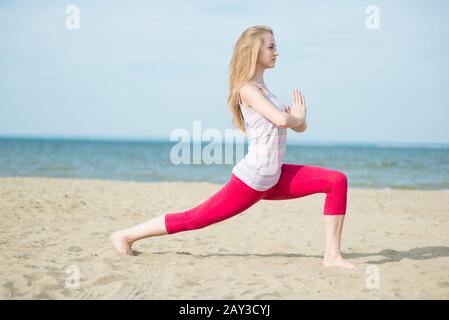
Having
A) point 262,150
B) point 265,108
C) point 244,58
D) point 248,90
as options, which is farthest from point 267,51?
point 262,150

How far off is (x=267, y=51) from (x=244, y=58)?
0.62 ft

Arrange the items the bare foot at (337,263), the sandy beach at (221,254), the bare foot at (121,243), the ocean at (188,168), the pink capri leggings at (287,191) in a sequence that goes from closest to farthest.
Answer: the sandy beach at (221,254) → the pink capri leggings at (287,191) → the bare foot at (337,263) → the bare foot at (121,243) → the ocean at (188,168)

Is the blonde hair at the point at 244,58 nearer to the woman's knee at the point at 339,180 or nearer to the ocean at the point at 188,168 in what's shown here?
the woman's knee at the point at 339,180

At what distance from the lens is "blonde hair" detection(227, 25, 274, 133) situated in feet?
12.2

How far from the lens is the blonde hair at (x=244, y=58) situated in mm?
3730

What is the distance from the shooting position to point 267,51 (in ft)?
12.4

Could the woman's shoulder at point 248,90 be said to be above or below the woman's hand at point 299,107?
above

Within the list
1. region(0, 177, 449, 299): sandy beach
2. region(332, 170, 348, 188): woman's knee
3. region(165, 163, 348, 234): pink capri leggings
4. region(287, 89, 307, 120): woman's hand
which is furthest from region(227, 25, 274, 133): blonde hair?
region(0, 177, 449, 299): sandy beach

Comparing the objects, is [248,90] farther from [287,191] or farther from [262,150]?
[287,191]

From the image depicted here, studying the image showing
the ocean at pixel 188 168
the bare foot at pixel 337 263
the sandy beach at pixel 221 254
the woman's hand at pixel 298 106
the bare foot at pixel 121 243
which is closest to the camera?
the sandy beach at pixel 221 254

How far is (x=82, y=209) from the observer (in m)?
7.85

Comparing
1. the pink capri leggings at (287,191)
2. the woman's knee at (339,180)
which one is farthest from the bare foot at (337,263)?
the woman's knee at (339,180)
